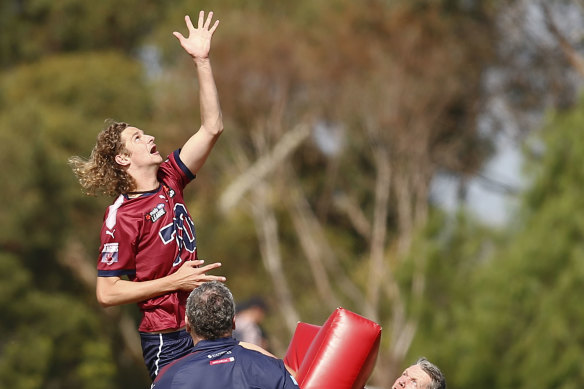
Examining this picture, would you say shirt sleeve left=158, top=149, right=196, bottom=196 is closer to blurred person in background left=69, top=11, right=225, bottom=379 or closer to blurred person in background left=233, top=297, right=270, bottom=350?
blurred person in background left=69, top=11, right=225, bottom=379

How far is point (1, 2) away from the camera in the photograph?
35.3 meters

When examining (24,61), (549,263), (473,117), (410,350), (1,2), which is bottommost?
(410,350)

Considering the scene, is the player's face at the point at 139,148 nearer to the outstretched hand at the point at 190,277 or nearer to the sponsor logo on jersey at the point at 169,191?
the sponsor logo on jersey at the point at 169,191

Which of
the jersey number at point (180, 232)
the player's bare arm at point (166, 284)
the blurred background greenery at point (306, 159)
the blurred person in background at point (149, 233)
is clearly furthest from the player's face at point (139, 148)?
the blurred background greenery at point (306, 159)

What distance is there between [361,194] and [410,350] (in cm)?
709

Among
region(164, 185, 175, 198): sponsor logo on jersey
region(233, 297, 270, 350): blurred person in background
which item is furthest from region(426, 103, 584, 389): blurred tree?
region(164, 185, 175, 198): sponsor logo on jersey

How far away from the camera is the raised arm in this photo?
4.82 meters

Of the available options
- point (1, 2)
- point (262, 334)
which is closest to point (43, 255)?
Answer: point (1, 2)

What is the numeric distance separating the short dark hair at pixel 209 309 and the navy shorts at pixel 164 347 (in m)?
0.27

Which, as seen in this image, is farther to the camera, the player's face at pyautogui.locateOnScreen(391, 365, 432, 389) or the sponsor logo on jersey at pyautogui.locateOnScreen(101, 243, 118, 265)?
the player's face at pyautogui.locateOnScreen(391, 365, 432, 389)

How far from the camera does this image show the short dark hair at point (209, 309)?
432 centimetres

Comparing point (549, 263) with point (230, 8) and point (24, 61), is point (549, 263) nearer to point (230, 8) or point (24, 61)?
point (230, 8)

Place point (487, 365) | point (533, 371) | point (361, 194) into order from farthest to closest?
point (361, 194)
point (487, 365)
point (533, 371)

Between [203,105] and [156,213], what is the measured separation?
0.58 metres
